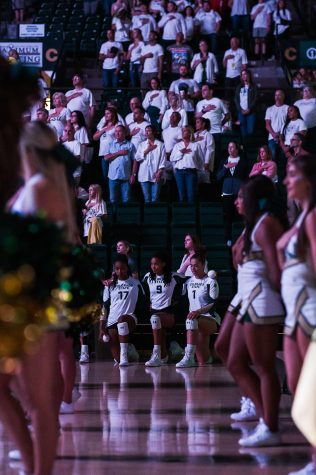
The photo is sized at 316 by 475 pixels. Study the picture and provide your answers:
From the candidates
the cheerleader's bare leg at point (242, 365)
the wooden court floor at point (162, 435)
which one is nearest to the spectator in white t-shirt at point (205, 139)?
the wooden court floor at point (162, 435)

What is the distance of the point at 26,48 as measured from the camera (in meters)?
17.7

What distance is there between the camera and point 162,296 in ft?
39.0

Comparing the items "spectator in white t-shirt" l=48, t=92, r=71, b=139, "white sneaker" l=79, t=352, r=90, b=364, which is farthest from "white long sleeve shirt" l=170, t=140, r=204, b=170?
"white sneaker" l=79, t=352, r=90, b=364

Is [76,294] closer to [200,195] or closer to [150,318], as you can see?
[150,318]

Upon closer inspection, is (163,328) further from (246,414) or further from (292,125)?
(246,414)

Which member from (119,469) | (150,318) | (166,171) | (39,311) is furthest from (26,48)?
(39,311)

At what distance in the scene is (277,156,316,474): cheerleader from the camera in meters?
4.98

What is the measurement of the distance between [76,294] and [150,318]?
788 cm

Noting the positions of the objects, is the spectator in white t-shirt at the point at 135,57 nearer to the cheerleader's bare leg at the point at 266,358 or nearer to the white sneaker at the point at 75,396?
the white sneaker at the point at 75,396

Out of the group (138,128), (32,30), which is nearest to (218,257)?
(138,128)

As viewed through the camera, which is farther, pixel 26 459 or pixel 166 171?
pixel 166 171

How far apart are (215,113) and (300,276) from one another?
1027 cm

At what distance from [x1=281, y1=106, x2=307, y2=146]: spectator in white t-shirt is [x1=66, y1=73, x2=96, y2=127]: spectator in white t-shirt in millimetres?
2925

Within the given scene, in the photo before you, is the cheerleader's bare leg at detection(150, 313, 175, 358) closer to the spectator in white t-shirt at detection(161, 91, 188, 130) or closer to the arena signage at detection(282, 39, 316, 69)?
the spectator in white t-shirt at detection(161, 91, 188, 130)
